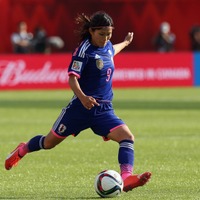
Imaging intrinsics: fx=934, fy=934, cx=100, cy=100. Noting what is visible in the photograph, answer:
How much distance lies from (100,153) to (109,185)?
4783 mm

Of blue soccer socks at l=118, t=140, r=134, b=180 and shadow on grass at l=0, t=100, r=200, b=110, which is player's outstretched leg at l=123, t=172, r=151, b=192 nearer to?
blue soccer socks at l=118, t=140, r=134, b=180

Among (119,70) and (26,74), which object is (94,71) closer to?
(26,74)

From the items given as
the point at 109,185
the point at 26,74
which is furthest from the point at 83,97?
the point at 26,74

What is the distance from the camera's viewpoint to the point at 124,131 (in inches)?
432

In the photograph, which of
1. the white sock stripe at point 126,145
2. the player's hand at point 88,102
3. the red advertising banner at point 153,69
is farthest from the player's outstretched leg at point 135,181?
the red advertising banner at point 153,69

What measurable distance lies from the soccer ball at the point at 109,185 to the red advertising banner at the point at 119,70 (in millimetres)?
21024

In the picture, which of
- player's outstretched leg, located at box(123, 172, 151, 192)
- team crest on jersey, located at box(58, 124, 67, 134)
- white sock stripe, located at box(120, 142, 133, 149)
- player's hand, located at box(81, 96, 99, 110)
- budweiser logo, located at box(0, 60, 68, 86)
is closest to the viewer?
player's outstretched leg, located at box(123, 172, 151, 192)

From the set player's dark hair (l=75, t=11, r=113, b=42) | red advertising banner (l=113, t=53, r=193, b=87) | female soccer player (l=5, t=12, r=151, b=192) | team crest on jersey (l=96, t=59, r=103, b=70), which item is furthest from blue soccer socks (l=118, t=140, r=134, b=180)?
red advertising banner (l=113, t=53, r=193, b=87)

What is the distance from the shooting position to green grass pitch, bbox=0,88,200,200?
1092 centimetres

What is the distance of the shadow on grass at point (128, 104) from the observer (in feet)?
81.8

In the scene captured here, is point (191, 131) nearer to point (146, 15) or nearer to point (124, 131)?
point (124, 131)

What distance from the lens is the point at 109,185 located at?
10297 millimetres

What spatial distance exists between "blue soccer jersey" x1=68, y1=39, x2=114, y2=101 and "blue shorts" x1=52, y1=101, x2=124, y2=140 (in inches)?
6.5

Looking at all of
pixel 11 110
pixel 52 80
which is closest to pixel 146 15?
pixel 52 80
